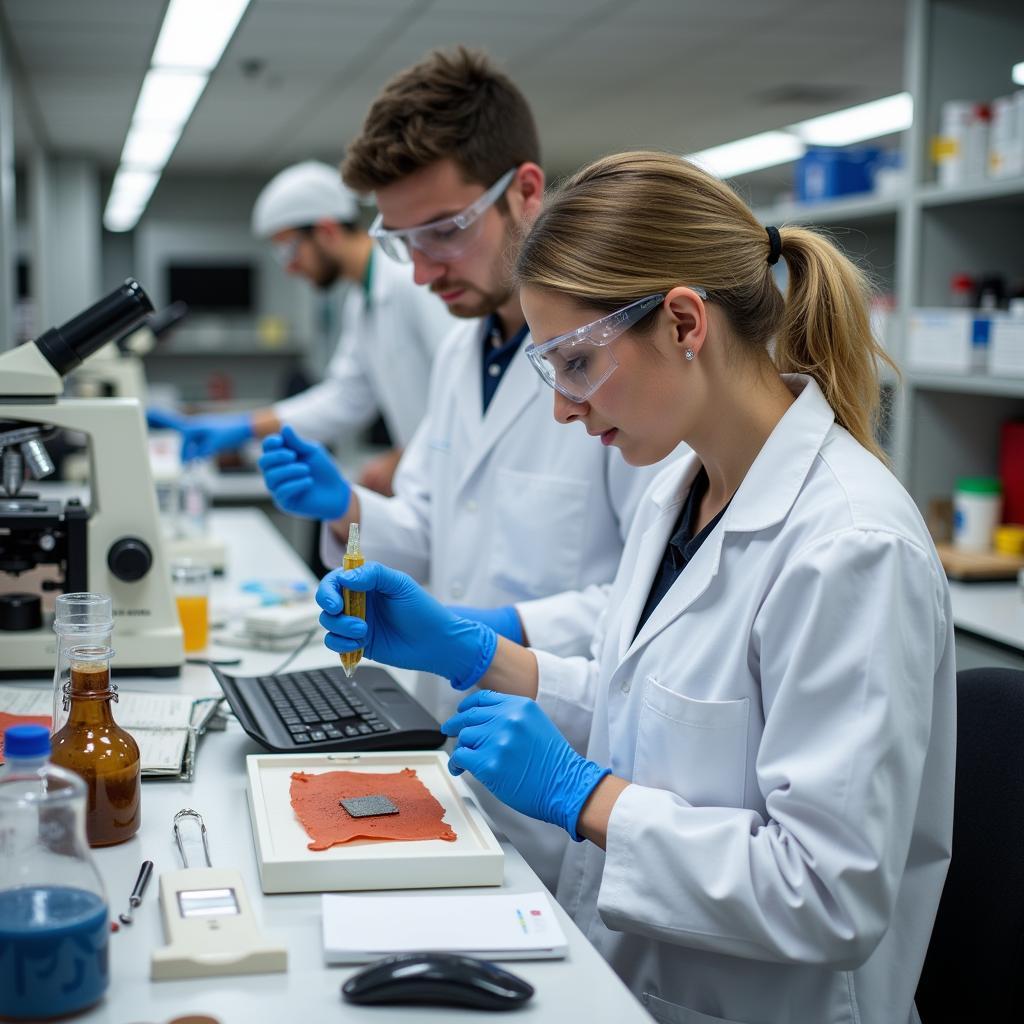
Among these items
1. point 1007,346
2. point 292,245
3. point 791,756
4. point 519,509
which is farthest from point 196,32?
point 791,756

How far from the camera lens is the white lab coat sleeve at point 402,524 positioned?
2.02 m

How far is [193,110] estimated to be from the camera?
6387 millimetres

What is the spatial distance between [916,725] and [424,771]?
1.80ft

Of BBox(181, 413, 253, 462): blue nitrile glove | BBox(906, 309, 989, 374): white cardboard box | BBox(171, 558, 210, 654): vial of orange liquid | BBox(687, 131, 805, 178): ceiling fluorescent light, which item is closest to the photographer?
BBox(171, 558, 210, 654): vial of orange liquid

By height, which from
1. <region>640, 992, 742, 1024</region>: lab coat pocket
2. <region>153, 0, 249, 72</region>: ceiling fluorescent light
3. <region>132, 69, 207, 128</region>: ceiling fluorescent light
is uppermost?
<region>132, 69, 207, 128</region>: ceiling fluorescent light

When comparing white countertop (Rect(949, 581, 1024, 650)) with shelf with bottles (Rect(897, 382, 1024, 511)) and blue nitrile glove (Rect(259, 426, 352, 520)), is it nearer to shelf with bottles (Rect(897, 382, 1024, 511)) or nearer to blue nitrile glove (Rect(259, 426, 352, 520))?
shelf with bottles (Rect(897, 382, 1024, 511))

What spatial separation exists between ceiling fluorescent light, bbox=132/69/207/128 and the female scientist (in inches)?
192

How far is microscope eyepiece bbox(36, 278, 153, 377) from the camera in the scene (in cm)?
156

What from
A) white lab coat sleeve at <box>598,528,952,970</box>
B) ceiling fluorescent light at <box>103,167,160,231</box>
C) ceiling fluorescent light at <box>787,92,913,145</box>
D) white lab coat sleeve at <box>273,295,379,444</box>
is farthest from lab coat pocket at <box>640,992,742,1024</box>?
ceiling fluorescent light at <box>103,167,160,231</box>

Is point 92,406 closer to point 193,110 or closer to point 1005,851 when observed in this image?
point 1005,851

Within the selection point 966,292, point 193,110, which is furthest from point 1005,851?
point 193,110

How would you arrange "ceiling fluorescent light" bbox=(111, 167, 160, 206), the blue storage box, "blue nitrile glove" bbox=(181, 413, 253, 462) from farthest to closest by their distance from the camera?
"ceiling fluorescent light" bbox=(111, 167, 160, 206) < the blue storage box < "blue nitrile glove" bbox=(181, 413, 253, 462)

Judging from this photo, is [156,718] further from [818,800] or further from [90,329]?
[818,800]

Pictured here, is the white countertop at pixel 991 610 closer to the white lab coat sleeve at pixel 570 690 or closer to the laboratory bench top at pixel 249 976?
the white lab coat sleeve at pixel 570 690
